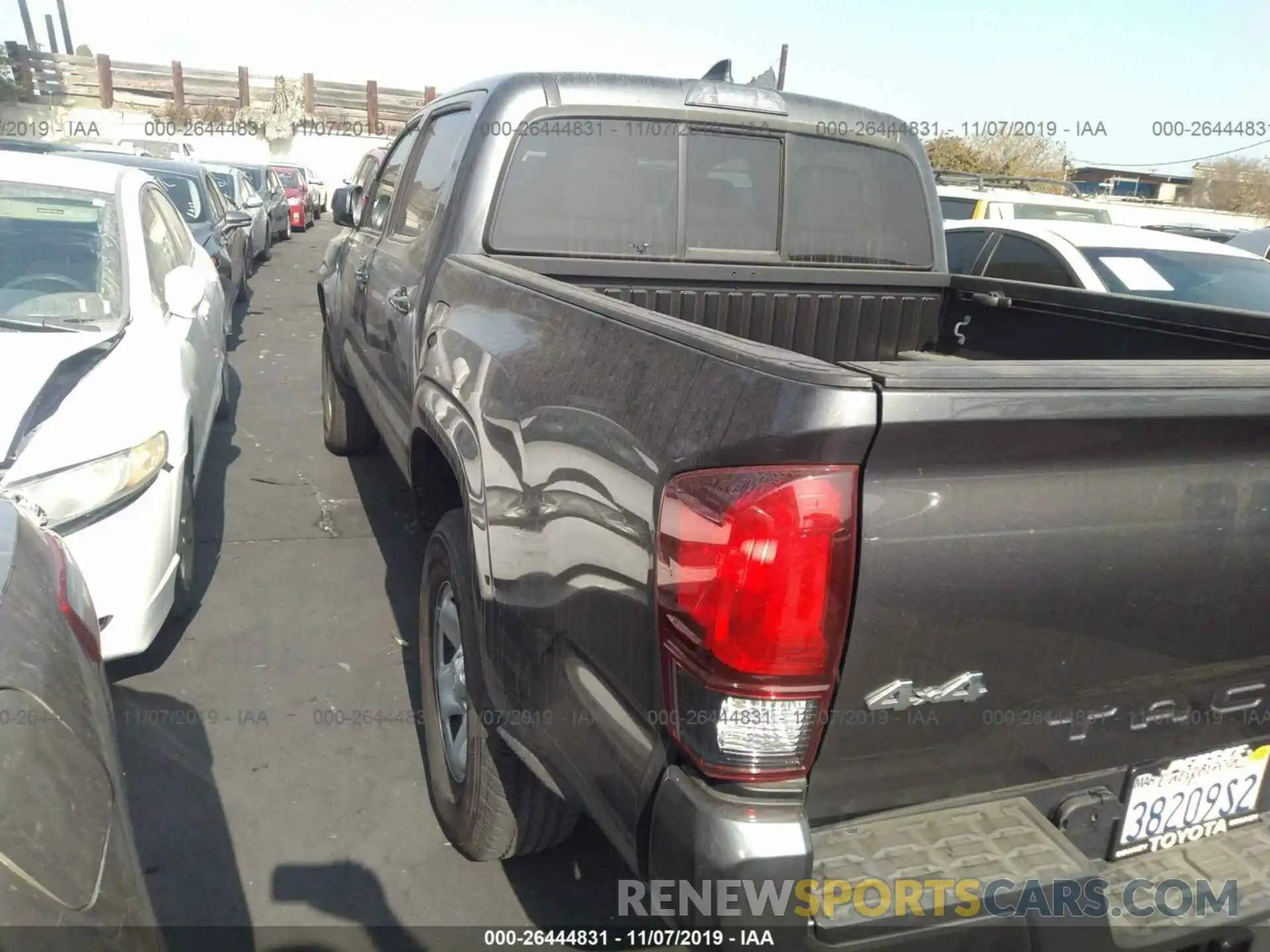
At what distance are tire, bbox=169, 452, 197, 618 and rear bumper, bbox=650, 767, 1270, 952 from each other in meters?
2.62

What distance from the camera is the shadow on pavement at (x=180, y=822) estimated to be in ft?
8.21

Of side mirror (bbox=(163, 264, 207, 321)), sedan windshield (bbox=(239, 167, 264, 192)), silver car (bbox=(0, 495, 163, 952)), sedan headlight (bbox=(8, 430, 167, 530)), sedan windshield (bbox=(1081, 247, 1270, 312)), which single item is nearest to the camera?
silver car (bbox=(0, 495, 163, 952))

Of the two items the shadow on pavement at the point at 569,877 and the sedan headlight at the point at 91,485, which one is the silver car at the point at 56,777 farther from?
the shadow on pavement at the point at 569,877

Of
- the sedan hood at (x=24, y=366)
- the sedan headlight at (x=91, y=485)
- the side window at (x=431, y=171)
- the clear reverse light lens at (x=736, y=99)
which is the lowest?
the sedan headlight at (x=91, y=485)

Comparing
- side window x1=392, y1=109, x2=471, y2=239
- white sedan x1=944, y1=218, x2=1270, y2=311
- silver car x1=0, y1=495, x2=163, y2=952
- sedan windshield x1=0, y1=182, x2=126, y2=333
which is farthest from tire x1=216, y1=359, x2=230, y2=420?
white sedan x1=944, y1=218, x2=1270, y2=311

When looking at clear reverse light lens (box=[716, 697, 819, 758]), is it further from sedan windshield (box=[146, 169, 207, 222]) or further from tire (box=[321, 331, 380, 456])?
sedan windshield (box=[146, 169, 207, 222])

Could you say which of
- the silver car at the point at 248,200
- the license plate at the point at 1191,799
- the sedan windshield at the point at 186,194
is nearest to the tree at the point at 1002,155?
the silver car at the point at 248,200

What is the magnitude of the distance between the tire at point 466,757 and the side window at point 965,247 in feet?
19.0

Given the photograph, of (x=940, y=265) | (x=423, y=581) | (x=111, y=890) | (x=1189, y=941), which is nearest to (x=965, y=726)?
(x=1189, y=941)

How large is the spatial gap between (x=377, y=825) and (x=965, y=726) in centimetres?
193

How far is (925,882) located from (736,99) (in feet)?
9.29

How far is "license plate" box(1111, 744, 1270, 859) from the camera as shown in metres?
1.88

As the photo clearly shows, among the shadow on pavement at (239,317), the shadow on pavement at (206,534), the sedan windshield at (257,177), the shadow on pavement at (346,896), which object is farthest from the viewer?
the sedan windshield at (257,177)

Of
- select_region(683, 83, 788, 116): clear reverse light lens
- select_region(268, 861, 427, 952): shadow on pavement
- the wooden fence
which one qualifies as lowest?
select_region(268, 861, 427, 952): shadow on pavement
